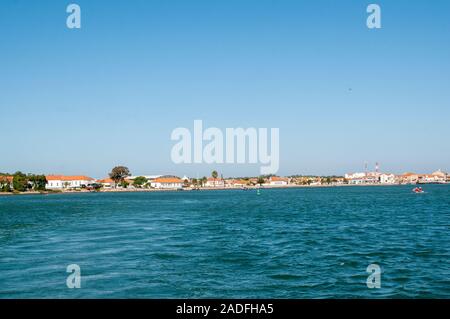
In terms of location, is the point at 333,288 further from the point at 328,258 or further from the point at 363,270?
the point at 328,258

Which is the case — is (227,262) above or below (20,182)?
below

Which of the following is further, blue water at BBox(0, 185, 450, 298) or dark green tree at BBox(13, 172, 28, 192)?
dark green tree at BBox(13, 172, 28, 192)

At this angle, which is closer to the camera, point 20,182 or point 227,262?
point 227,262

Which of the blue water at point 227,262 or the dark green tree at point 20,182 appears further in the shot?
the dark green tree at point 20,182

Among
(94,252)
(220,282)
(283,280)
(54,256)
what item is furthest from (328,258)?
(54,256)

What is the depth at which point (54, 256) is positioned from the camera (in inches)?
993

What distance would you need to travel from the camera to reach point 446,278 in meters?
18.9
